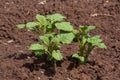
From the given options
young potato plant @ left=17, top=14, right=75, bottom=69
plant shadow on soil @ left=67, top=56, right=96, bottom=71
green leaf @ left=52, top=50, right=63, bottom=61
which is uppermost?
young potato plant @ left=17, top=14, right=75, bottom=69

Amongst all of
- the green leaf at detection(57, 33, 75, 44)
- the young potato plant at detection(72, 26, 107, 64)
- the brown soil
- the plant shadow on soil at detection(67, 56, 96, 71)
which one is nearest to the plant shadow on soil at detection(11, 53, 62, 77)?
the brown soil

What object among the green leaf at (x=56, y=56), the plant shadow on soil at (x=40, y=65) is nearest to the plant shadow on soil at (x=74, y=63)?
the plant shadow on soil at (x=40, y=65)

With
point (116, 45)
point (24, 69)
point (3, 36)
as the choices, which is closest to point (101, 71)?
point (116, 45)

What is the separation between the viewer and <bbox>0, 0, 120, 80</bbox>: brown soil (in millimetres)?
3201

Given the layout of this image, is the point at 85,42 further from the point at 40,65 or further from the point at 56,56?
the point at 40,65

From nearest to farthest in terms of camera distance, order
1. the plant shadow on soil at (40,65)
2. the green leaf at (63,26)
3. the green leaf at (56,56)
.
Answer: the green leaf at (56,56)
the green leaf at (63,26)
the plant shadow on soil at (40,65)

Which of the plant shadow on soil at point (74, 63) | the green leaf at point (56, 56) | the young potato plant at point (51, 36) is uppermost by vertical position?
the young potato plant at point (51, 36)

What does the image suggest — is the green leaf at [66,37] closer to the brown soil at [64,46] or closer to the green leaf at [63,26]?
the green leaf at [63,26]

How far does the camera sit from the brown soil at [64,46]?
3.20 m

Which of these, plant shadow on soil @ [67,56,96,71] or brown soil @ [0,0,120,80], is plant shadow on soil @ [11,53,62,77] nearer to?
brown soil @ [0,0,120,80]

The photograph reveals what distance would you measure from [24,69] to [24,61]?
13 cm

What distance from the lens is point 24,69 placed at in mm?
3205

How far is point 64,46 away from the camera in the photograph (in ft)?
11.8

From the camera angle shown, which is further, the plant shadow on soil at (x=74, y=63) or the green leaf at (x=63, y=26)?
the plant shadow on soil at (x=74, y=63)
